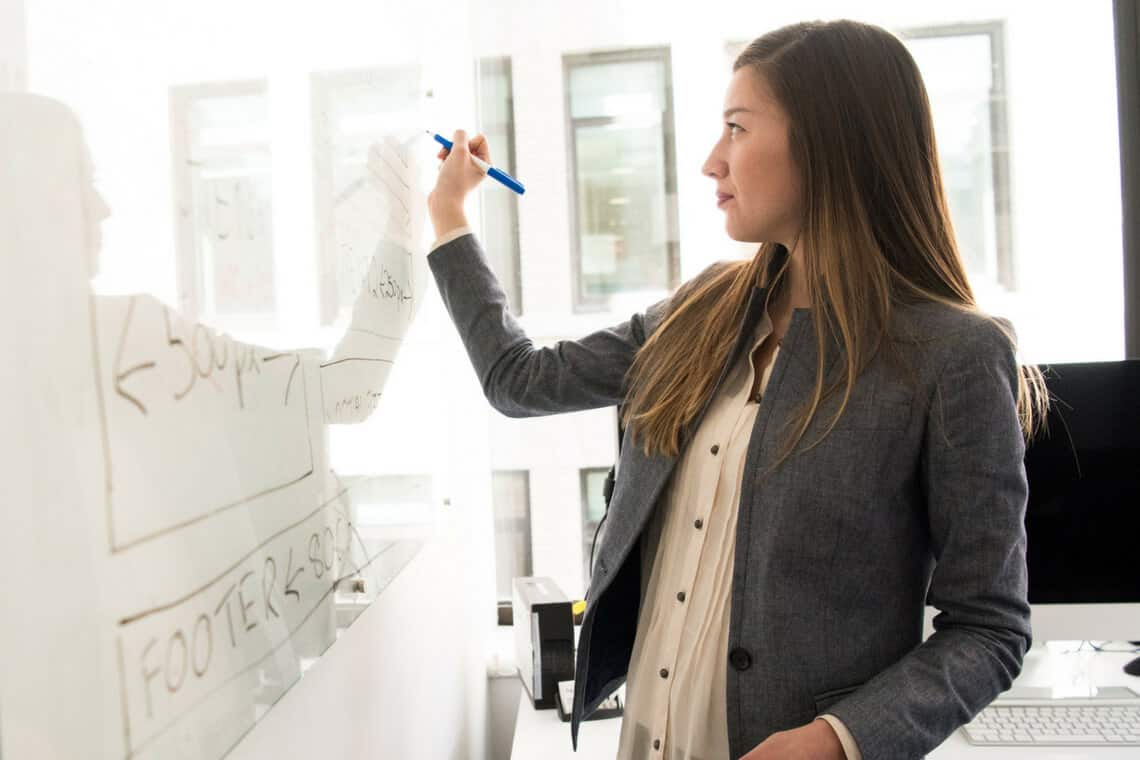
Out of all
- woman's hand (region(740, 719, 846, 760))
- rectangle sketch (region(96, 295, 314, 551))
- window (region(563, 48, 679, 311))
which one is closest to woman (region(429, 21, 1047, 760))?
woman's hand (region(740, 719, 846, 760))

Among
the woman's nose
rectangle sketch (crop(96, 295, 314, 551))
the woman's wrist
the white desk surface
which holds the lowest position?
the white desk surface

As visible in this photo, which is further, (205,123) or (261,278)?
(261,278)

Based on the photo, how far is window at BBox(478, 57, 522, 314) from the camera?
2.20 m

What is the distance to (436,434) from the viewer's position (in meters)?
1.49

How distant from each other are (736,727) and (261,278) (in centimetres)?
67

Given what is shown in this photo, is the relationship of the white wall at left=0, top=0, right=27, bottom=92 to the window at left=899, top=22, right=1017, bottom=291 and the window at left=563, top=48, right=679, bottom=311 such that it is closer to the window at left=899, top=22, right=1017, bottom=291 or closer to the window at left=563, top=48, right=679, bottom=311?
the window at left=563, top=48, right=679, bottom=311

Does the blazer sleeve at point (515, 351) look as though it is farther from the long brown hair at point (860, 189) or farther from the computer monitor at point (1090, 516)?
the computer monitor at point (1090, 516)

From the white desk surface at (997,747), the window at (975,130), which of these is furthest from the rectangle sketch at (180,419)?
the window at (975,130)

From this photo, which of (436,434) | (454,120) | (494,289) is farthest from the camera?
(454,120)

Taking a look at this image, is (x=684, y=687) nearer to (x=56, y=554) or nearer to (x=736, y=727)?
(x=736, y=727)

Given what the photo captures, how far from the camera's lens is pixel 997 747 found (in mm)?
1362

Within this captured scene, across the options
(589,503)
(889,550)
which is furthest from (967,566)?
(589,503)

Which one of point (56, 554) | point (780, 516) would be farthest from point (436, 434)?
point (56, 554)

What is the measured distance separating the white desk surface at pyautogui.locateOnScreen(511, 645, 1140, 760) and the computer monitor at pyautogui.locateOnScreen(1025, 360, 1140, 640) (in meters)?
0.19
